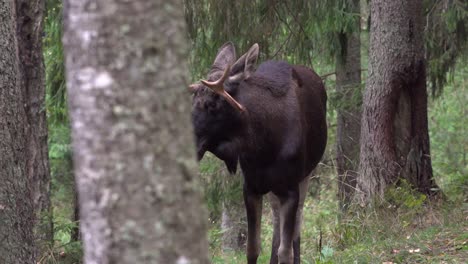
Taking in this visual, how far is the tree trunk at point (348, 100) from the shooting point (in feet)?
46.7

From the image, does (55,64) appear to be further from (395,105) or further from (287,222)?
(287,222)

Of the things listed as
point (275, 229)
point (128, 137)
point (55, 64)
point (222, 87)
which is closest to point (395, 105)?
point (275, 229)

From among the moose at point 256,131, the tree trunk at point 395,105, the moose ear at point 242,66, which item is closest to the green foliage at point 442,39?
the tree trunk at point 395,105

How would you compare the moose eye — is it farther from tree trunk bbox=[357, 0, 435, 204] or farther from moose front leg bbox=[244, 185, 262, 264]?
tree trunk bbox=[357, 0, 435, 204]

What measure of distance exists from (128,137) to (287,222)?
5.66 metres

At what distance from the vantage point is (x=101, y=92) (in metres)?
2.92

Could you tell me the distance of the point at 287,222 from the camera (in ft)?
27.7

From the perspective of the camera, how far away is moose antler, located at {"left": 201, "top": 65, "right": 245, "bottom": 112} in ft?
25.3

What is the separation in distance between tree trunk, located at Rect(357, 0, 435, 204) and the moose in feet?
7.12

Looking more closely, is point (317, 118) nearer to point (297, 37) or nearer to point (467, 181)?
point (467, 181)

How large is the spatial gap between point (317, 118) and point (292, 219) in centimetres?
160

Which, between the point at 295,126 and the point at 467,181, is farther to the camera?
the point at 467,181

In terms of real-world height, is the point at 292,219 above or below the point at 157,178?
below

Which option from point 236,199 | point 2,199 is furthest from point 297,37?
point 2,199
